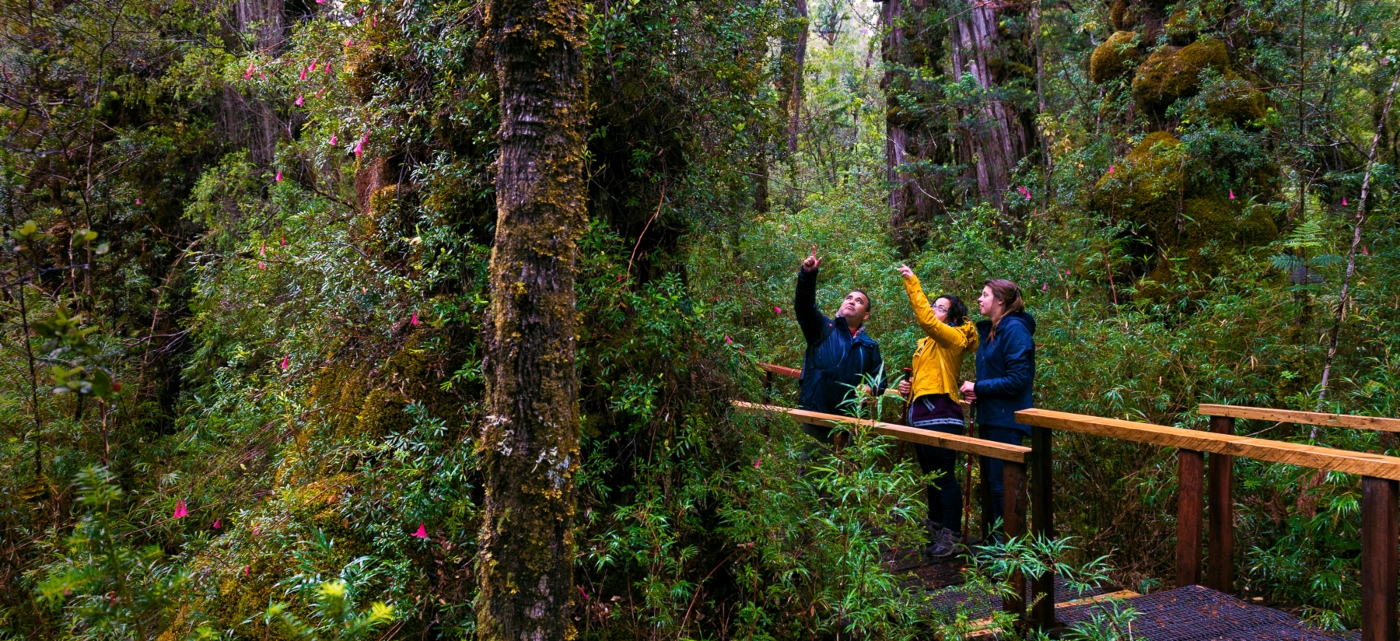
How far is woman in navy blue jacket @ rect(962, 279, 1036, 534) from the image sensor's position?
470cm

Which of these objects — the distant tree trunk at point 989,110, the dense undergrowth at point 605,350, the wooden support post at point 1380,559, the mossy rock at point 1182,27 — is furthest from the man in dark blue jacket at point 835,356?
the distant tree trunk at point 989,110

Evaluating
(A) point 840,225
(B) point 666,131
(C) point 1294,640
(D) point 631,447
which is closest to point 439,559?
(D) point 631,447

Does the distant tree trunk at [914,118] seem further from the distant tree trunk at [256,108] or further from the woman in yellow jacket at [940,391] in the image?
the distant tree trunk at [256,108]

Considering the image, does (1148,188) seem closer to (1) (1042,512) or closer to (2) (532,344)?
(1) (1042,512)

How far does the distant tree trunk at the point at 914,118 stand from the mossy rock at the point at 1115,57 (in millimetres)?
2065

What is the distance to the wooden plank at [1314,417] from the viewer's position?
4004 mm

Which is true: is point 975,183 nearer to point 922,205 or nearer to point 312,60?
point 922,205

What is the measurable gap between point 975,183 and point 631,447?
8.55 m

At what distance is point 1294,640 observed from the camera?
3.17 meters

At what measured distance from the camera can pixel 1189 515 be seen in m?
3.87

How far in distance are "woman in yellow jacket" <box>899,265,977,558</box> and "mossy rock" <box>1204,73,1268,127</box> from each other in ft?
14.3

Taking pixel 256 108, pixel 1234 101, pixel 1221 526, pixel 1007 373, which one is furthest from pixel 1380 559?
pixel 256 108

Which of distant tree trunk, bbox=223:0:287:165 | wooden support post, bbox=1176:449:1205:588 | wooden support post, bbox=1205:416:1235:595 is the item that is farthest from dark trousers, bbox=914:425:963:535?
distant tree trunk, bbox=223:0:287:165

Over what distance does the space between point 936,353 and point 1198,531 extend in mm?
1832
